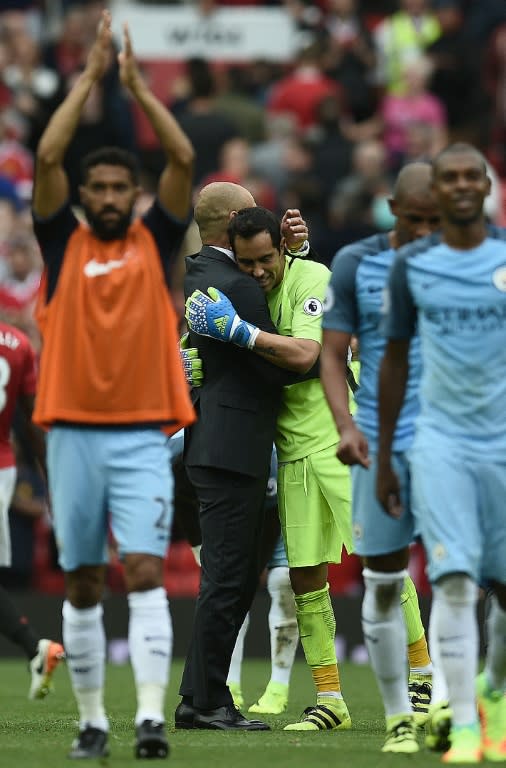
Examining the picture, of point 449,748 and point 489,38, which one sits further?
point 489,38

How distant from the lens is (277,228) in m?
8.58

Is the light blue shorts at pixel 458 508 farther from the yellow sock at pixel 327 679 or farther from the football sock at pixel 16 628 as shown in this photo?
the football sock at pixel 16 628

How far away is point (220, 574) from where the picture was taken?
836 cm

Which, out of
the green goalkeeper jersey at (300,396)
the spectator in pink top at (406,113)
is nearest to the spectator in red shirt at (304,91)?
the spectator in pink top at (406,113)

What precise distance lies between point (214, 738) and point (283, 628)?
6.12 feet

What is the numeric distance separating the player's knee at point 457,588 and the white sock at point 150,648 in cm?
104

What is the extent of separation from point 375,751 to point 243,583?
1407 millimetres

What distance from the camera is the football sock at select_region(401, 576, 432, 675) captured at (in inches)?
352

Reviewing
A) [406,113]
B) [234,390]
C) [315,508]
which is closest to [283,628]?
[315,508]

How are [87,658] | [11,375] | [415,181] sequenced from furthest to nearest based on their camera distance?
[11,375] < [415,181] < [87,658]

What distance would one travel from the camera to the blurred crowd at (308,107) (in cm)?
1683

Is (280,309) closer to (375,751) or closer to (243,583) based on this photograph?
(243,583)

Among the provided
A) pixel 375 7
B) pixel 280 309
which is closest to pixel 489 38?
pixel 375 7

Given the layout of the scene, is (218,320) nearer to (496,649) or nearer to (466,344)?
(466,344)
